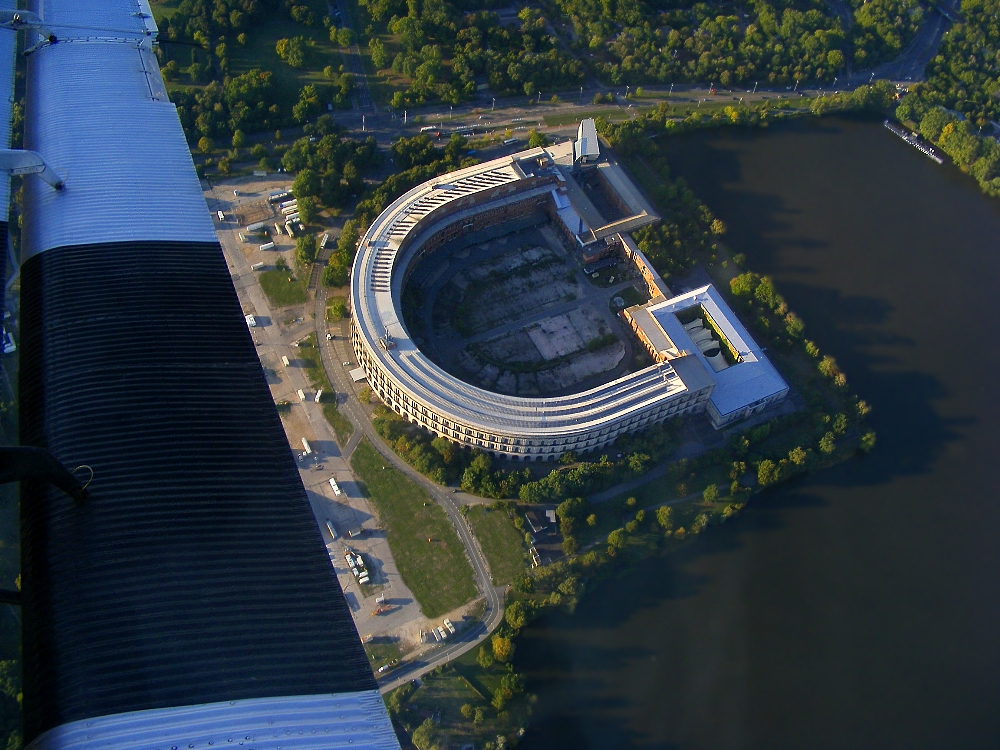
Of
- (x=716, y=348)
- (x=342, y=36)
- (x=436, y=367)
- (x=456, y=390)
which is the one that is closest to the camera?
(x=456, y=390)

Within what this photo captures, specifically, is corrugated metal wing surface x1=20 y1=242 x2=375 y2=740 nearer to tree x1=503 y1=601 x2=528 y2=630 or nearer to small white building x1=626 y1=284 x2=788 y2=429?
tree x1=503 y1=601 x2=528 y2=630

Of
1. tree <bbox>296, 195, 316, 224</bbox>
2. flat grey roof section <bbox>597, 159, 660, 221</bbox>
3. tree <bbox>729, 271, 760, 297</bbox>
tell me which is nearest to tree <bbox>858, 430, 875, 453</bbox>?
tree <bbox>729, 271, 760, 297</bbox>

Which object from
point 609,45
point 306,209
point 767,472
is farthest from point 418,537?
point 609,45

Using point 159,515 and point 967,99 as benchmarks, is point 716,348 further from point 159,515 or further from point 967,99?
point 967,99

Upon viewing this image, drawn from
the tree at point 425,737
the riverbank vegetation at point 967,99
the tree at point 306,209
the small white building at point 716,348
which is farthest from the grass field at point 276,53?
the riverbank vegetation at point 967,99

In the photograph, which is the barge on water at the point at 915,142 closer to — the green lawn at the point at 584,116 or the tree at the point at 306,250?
the green lawn at the point at 584,116

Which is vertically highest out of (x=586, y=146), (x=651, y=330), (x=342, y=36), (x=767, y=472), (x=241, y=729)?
(x=342, y=36)

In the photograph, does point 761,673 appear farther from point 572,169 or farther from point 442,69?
point 442,69
